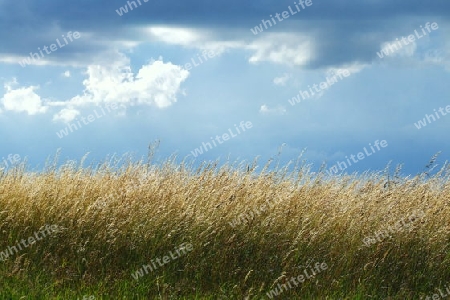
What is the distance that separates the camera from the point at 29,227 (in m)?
10.1

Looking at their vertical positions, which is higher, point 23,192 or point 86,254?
point 23,192

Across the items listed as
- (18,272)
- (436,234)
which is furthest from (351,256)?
(18,272)

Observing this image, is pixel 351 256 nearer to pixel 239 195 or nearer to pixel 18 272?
pixel 239 195

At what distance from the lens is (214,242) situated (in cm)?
939

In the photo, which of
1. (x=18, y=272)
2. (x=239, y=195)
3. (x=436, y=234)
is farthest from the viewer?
(x=239, y=195)

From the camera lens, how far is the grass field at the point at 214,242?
340 inches

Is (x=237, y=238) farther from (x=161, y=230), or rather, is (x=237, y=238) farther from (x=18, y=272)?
(x=18, y=272)

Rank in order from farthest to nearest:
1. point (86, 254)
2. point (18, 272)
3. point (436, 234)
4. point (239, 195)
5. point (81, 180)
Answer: point (81, 180), point (239, 195), point (436, 234), point (86, 254), point (18, 272)

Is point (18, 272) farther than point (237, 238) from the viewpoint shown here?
No

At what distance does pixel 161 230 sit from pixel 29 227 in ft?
8.20

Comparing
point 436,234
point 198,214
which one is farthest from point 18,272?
point 436,234

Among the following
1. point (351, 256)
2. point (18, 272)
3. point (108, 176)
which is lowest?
point (351, 256)

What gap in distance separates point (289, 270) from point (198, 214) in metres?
1.85

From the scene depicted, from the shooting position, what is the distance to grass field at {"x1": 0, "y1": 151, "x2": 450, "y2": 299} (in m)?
8.64
